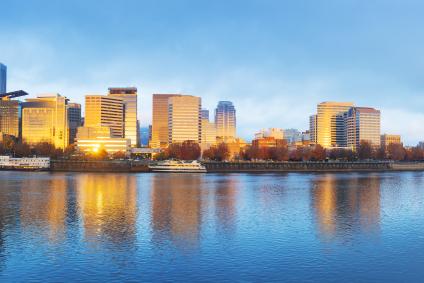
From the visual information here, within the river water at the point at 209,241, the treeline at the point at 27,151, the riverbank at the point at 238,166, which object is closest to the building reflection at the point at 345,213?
the river water at the point at 209,241

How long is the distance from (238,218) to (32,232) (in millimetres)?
16073

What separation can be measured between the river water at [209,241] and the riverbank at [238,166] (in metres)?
86.3

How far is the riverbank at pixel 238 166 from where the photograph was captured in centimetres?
13838

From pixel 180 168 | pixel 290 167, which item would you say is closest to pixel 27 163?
pixel 180 168

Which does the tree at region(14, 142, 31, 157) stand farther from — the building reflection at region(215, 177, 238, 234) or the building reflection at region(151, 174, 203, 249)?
the building reflection at region(215, 177, 238, 234)

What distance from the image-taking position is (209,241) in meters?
30.5

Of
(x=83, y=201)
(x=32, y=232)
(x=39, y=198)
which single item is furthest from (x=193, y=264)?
(x=39, y=198)

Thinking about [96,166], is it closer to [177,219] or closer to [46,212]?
[46,212]

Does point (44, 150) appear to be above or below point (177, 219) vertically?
above

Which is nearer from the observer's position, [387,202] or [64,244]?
[64,244]

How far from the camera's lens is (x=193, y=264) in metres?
25.2

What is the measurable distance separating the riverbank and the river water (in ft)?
283

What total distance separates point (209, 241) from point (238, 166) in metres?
120

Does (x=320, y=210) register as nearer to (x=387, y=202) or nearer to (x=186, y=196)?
(x=387, y=202)
